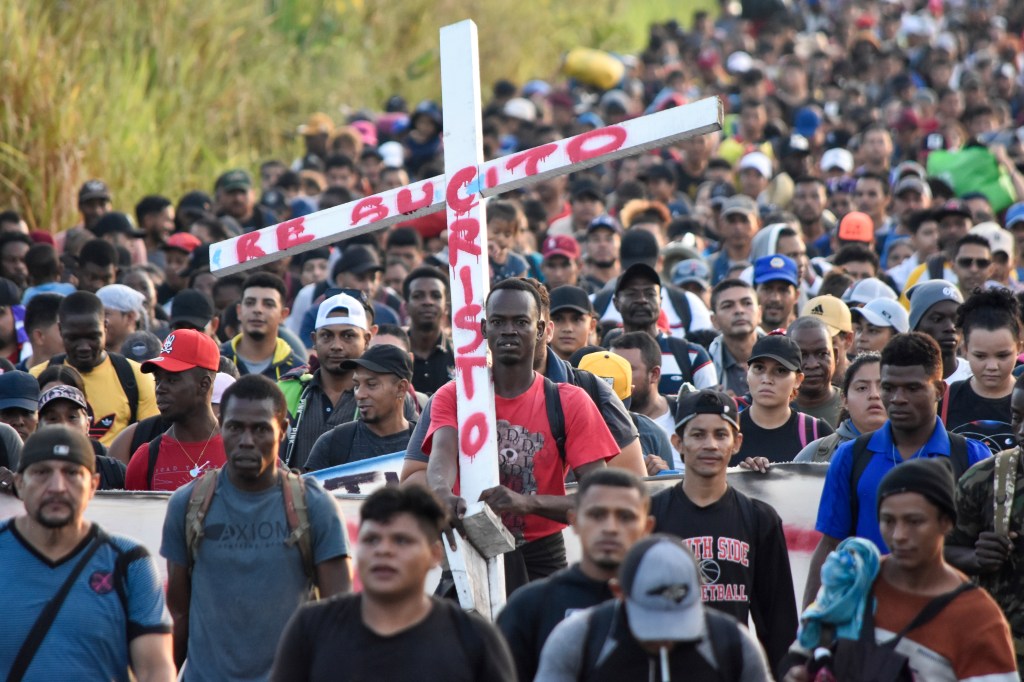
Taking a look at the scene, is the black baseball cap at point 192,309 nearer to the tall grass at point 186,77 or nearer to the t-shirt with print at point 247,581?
the t-shirt with print at point 247,581

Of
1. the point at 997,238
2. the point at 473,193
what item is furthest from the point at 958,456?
the point at 997,238

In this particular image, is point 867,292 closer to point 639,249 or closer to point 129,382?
point 639,249

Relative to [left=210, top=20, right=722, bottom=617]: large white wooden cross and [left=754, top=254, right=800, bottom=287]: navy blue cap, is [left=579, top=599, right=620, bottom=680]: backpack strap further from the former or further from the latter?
[left=754, top=254, right=800, bottom=287]: navy blue cap

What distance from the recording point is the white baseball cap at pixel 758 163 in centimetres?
1833

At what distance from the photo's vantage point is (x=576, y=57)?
2780cm

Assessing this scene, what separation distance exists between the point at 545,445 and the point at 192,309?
525 centimetres

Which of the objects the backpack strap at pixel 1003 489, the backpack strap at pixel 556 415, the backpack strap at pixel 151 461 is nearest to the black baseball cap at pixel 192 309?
the backpack strap at pixel 151 461

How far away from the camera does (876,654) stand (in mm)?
5465

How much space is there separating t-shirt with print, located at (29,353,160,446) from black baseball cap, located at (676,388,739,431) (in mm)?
3835

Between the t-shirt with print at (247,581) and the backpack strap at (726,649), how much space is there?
1.62 m

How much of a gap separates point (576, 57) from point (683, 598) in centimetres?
2352

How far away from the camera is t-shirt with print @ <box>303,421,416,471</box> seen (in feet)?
28.9

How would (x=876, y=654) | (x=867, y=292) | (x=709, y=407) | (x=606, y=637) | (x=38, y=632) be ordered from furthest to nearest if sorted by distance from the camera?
(x=867, y=292) < (x=709, y=407) < (x=38, y=632) < (x=876, y=654) < (x=606, y=637)

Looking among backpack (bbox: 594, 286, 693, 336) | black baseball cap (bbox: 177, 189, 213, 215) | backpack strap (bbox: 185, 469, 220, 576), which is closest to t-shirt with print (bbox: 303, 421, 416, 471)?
backpack strap (bbox: 185, 469, 220, 576)
